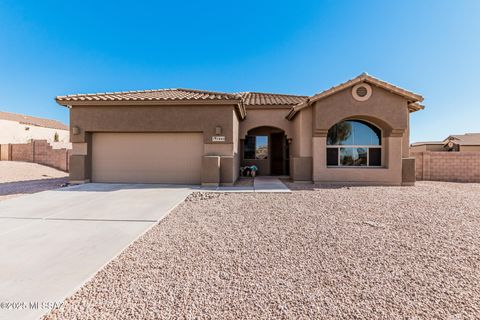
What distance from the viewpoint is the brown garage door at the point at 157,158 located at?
10328 millimetres

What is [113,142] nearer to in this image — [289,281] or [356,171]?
[289,281]

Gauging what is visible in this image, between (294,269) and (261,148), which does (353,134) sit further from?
(294,269)

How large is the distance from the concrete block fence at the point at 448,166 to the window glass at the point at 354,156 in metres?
4.54

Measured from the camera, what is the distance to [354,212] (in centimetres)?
583

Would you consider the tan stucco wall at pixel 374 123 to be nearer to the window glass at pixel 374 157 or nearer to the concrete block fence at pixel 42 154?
the window glass at pixel 374 157

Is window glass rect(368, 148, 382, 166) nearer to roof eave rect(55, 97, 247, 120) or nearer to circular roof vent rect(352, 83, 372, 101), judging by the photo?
circular roof vent rect(352, 83, 372, 101)

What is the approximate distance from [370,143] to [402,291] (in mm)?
10082

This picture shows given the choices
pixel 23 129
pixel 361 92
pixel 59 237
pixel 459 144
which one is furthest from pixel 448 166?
pixel 23 129

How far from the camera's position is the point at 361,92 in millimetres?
9938

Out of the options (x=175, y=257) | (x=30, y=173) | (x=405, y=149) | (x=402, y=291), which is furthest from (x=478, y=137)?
(x=30, y=173)

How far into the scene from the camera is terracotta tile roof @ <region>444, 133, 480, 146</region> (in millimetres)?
29552

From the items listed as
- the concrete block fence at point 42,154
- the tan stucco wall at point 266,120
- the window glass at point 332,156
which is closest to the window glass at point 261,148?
the tan stucco wall at point 266,120

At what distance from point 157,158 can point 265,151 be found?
25.6 ft

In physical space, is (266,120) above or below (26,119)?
below
